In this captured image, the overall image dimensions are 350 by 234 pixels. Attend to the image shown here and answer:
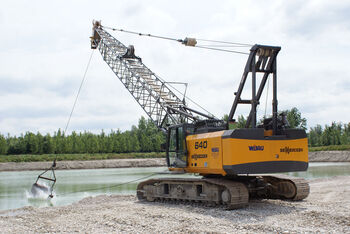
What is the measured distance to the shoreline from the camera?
51.8 m

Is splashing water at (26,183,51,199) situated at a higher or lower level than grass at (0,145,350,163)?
lower

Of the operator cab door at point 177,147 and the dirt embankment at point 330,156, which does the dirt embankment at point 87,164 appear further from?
the operator cab door at point 177,147

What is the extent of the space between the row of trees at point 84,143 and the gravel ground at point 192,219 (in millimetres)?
47956

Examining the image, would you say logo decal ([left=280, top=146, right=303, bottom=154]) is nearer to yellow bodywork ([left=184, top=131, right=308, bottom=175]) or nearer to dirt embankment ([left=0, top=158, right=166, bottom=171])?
yellow bodywork ([left=184, top=131, right=308, bottom=175])

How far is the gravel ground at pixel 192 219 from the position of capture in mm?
8578

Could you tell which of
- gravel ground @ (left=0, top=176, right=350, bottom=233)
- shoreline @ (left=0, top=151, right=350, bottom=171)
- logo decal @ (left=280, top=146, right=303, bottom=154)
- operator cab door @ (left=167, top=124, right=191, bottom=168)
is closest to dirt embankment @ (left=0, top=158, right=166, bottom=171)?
shoreline @ (left=0, top=151, right=350, bottom=171)

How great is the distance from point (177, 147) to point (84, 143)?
57252mm

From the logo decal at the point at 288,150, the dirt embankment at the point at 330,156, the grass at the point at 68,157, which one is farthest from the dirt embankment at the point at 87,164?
the logo decal at the point at 288,150

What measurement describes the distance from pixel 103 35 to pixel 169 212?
13.9m

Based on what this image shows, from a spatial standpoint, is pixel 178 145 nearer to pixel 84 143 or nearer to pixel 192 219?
pixel 192 219

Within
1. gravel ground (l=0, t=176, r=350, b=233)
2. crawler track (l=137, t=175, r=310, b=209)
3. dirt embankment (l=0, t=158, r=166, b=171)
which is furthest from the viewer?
dirt embankment (l=0, t=158, r=166, b=171)

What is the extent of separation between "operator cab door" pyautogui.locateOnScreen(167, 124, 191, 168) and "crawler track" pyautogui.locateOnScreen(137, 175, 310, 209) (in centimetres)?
58

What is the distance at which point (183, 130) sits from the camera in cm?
1280

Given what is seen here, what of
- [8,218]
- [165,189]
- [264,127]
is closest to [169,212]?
[165,189]
